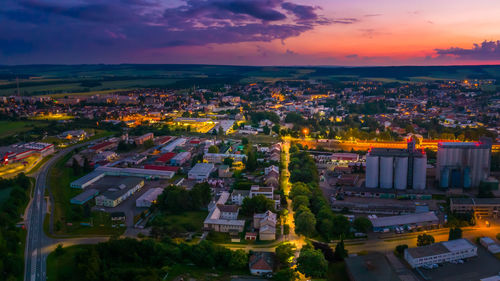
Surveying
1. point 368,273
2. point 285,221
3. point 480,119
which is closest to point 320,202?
point 285,221

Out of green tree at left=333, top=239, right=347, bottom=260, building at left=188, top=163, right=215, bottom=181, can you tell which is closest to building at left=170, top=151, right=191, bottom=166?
building at left=188, top=163, right=215, bottom=181

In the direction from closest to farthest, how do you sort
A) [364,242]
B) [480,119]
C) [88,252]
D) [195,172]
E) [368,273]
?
1. [368,273]
2. [88,252]
3. [364,242]
4. [195,172]
5. [480,119]

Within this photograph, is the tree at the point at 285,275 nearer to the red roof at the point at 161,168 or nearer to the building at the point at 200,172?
the building at the point at 200,172

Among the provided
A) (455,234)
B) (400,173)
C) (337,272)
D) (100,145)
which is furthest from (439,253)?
(100,145)

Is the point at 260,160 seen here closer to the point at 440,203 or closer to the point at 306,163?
the point at 306,163

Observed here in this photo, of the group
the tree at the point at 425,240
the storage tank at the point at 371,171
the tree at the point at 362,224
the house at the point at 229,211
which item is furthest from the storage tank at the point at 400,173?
the house at the point at 229,211

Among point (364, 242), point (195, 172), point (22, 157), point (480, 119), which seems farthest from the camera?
point (480, 119)

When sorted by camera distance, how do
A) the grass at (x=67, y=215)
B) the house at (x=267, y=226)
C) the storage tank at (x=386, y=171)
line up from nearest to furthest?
the house at (x=267, y=226) → the grass at (x=67, y=215) → the storage tank at (x=386, y=171)
